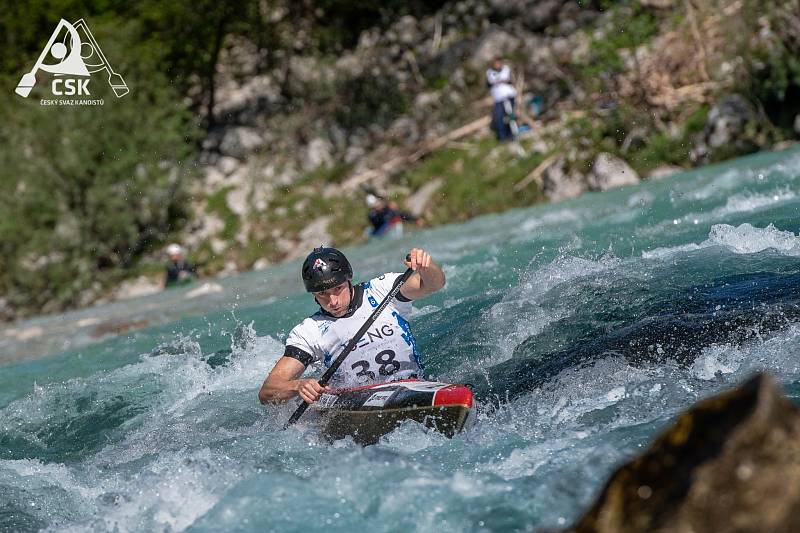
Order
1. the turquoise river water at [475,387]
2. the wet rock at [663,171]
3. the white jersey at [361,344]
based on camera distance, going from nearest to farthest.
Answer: the turquoise river water at [475,387] < the white jersey at [361,344] < the wet rock at [663,171]


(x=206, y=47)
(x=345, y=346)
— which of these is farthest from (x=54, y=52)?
(x=345, y=346)

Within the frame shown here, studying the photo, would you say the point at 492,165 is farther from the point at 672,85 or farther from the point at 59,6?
the point at 59,6

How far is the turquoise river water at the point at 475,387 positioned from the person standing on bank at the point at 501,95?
8.89 meters

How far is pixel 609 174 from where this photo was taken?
1702 cm

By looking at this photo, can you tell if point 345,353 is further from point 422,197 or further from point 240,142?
point 240,142

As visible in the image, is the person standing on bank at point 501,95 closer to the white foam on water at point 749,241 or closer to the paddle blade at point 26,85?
the paddle blade at point 26,85

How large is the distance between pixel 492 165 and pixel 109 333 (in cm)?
1024

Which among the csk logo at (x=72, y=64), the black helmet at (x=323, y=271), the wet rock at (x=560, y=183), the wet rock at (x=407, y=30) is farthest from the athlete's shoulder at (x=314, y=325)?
the wet rock at (x=407, y=30)

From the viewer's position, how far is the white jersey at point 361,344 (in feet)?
18.8

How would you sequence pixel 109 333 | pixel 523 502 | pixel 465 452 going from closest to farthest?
1. pixel 523 502
2. pixel 465 452
3. pixel 109 333

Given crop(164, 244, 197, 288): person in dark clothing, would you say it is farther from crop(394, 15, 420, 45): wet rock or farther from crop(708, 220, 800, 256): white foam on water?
crop(708, 220, 800, 256): white foam on water

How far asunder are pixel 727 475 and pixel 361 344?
3.62 meters

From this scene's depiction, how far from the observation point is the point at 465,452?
14.3ft

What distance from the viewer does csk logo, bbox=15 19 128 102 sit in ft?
74.3
